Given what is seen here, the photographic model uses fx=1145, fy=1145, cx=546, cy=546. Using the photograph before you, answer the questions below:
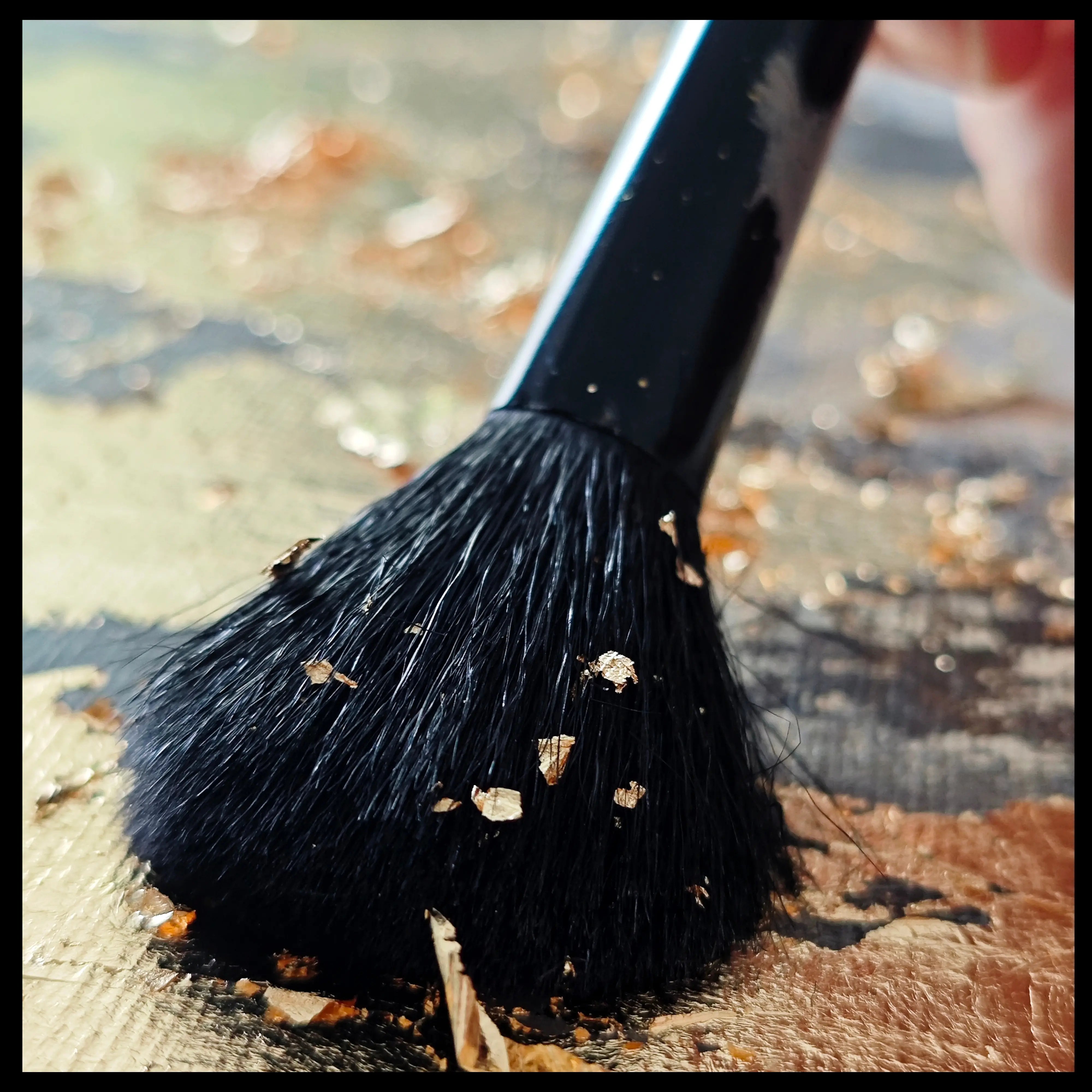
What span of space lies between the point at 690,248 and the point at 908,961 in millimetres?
365

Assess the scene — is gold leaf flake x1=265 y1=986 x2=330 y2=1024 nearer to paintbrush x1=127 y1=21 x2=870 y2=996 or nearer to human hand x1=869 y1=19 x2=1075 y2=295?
paintbrush x1=127 y1=21 x2=870 y2=996

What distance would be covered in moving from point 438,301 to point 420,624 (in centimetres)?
55

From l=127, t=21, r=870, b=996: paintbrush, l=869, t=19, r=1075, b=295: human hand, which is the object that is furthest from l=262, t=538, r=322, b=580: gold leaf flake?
l=869, t=19, r=1075, b=295: human hand

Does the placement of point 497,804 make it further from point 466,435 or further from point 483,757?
point 466,435

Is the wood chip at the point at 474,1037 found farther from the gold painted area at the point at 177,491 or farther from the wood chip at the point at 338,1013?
the gold painted area at the point at 177,491

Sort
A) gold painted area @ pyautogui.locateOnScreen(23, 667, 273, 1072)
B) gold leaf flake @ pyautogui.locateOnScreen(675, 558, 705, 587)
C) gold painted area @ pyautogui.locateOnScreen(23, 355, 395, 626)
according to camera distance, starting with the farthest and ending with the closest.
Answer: gold painted area @ pyautogui.locateOnScreen(23, 355, 395, 626)
gold leaf flake @ pyautogui.locateOnScreen(675, 558, 705, 587)
gold painted area @ pyautogui.locateOnScreen(23, 667, 273, 1072)

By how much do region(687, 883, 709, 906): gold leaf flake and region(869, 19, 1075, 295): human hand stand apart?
722 millimetres

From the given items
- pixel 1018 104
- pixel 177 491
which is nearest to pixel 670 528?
pixel 177 491

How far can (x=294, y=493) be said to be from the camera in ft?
2.50

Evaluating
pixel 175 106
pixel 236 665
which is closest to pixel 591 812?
pixel 236 665

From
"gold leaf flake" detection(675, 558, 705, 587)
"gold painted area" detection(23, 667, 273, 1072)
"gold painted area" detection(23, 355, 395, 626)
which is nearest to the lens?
"gold painted area" detection(23, 667, 273, 1072)

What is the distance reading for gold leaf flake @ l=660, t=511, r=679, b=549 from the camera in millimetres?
571

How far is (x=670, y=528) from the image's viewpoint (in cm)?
57

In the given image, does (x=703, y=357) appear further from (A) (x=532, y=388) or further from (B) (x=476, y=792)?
(B) (x=476, y=792)
